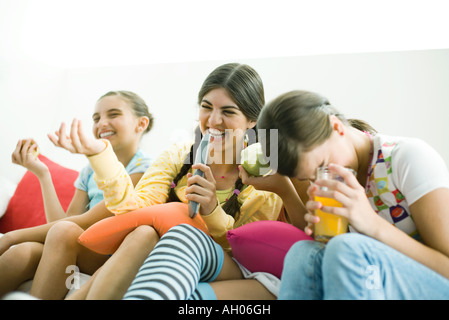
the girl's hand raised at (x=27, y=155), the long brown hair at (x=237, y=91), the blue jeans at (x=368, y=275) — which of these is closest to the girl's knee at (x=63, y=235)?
the long brown hair at (x=237, y=91)

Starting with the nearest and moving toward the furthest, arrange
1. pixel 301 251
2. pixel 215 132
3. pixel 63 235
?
pixel 301 251 → pixel 63 235 → pixel 215 132

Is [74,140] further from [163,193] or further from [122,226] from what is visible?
[163,193]

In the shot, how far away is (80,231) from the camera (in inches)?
46.0

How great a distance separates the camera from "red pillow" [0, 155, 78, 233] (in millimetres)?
1827

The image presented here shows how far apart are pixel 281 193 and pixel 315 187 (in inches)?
12.0

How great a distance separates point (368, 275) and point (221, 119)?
29.5 inches

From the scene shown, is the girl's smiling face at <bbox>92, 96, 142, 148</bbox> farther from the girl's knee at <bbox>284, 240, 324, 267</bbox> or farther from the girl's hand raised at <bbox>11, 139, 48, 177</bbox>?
the girl's knee at <bbox>284, 240, 324, 267</bbox>

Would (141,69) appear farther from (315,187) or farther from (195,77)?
(315,187)

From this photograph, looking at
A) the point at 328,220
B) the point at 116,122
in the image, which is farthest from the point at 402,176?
the point at 116,122

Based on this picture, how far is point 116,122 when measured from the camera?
1.70 m

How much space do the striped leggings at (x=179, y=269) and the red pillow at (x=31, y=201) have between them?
42.8 inches

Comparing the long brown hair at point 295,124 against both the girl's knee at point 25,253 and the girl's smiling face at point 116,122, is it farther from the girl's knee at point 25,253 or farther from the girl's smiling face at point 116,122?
the girl's smiling face at point 116,122

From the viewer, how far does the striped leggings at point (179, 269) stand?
2.55 feet

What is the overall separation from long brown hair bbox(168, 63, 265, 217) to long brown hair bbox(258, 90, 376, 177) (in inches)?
14.5
